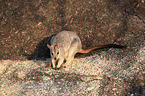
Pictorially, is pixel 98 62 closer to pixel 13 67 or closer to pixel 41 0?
pixel 13 67

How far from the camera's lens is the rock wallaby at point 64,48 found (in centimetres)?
412

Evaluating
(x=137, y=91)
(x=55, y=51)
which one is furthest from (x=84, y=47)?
(x=137, y=91)

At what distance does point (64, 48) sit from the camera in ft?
14.6

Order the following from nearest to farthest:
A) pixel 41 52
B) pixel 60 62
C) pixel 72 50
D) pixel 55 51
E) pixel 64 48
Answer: pixel 55 51 < pixel 60 62 < pixel 64 48 < pixel 72 50 < pixel 41 52

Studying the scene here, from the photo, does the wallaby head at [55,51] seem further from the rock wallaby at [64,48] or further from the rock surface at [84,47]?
the rock surface at [84,47]

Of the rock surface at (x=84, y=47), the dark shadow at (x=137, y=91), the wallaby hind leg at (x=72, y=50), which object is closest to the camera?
the dark shadow at (x=137, y=91)

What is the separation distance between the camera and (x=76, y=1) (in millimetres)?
5898

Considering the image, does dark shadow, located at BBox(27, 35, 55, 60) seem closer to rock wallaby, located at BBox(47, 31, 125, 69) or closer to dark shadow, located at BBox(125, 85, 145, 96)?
rock wallaby, located at BBox(47, 31, 125, 69)

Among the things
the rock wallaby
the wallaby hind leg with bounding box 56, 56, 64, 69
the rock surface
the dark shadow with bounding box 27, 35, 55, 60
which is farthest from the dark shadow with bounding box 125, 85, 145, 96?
the dark shadow with bounding box 27, 35, 55, 60

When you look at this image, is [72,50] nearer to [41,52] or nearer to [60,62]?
[60,62]

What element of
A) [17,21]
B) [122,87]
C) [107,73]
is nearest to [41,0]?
[17,21]

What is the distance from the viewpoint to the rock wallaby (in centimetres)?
412

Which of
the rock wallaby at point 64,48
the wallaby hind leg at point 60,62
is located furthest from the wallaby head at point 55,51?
the wallaby hind leg at point 60,62

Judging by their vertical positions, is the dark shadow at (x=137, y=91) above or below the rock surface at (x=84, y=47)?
below
